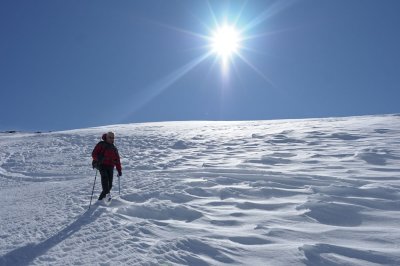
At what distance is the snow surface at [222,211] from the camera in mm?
5180

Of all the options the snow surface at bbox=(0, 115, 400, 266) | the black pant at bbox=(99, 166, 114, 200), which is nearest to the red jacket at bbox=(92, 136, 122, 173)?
the black pant at bbox=(99, 166, 114, 200)

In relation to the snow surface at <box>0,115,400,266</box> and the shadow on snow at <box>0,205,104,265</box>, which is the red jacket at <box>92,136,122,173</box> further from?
the shadow on snow at <box>0,205,104,265</box>

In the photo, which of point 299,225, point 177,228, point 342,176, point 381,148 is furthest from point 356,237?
point 381,148

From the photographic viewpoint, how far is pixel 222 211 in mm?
7281

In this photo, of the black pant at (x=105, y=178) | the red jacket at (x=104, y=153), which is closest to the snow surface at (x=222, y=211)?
the black pant at (x=105, y=178)

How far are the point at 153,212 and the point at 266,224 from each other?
2.28 meters

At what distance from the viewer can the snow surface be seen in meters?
5.18

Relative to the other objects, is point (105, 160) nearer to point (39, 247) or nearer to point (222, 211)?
point (222, 211)

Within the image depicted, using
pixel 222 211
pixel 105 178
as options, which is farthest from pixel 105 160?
pixel 222 211

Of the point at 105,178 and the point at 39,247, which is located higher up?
the point at 105,178

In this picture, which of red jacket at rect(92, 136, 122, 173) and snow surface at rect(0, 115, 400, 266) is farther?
red jacket at rect(92, 136, 122, 173)

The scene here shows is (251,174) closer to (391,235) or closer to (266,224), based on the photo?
(266,224)

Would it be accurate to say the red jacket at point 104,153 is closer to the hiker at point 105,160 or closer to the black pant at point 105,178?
the hiker at point 105,160

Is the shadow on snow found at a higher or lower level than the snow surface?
lower
